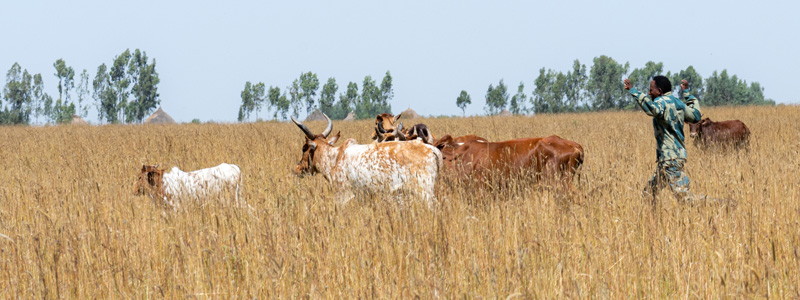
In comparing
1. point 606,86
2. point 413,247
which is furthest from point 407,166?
point 606,86

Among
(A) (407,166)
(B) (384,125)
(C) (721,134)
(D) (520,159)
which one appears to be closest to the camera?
(A) (407,166)

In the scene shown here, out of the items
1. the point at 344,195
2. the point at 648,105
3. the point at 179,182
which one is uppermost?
the point at 648,105

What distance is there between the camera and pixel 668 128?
6551 mm

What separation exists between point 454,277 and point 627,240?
1397 millimetres

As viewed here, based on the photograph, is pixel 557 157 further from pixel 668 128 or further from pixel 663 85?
pixel 663 85

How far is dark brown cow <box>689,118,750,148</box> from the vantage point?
1241 cm

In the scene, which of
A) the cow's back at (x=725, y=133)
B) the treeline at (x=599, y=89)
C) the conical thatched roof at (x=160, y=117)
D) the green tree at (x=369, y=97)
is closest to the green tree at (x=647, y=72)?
the treeline at (x=599, y=89)

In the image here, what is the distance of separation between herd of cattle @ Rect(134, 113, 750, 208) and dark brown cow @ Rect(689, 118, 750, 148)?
6.68m

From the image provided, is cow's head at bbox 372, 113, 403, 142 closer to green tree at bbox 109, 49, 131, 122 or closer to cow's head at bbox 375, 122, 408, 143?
cow's head at bbox 375, 122, 408, 143

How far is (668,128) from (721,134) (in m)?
6.71

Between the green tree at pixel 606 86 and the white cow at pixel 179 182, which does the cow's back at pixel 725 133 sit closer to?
the white cow at pixel 179 182

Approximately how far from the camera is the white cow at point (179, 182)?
7.25 meters

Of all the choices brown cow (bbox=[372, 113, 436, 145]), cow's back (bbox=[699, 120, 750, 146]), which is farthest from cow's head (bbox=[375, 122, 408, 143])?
cow's back (bbox=[699, 120, 750, 146])

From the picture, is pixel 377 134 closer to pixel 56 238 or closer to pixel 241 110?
pixel 56 238
